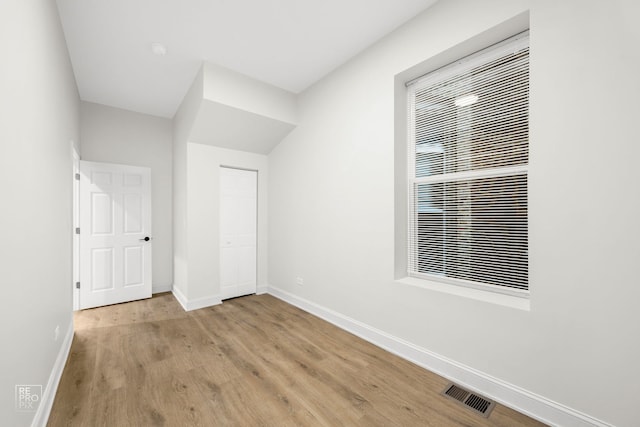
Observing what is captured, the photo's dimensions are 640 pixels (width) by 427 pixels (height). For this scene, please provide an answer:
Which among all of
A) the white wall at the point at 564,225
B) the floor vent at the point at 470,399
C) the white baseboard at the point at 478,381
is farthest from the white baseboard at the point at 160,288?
the floor vent at the point at 470,399

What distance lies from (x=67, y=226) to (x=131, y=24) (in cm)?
205

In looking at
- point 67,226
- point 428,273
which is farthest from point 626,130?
point 67,226

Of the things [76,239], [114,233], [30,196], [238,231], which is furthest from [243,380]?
[76,239]

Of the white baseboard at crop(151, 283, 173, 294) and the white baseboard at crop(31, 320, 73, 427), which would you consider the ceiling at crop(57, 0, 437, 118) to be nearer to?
the white baseboard at crop(31, 320, 73, 427)

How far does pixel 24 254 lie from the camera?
1401mm

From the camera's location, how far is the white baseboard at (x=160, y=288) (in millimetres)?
4418

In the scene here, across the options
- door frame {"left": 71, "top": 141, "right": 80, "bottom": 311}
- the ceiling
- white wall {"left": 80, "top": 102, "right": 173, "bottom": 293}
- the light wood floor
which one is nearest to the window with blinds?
the ceiling

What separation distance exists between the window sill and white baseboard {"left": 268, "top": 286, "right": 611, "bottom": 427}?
0.53 meters

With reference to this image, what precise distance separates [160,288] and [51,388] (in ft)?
9.09

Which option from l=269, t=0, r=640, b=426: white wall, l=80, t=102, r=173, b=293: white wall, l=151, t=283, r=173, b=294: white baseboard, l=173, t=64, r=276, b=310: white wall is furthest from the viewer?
l=151, t=283, r=173, b=294: white baseboard

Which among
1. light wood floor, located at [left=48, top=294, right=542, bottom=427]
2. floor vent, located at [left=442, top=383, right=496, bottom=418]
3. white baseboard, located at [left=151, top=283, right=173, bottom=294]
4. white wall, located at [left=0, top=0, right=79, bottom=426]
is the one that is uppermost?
white wall, located at [left=0, top=0, right=79, bottom=426]

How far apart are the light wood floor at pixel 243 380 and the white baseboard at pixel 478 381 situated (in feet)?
0.23

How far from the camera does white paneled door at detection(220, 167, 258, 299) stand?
4117mm

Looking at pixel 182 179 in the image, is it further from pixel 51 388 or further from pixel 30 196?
pixel 51 388
